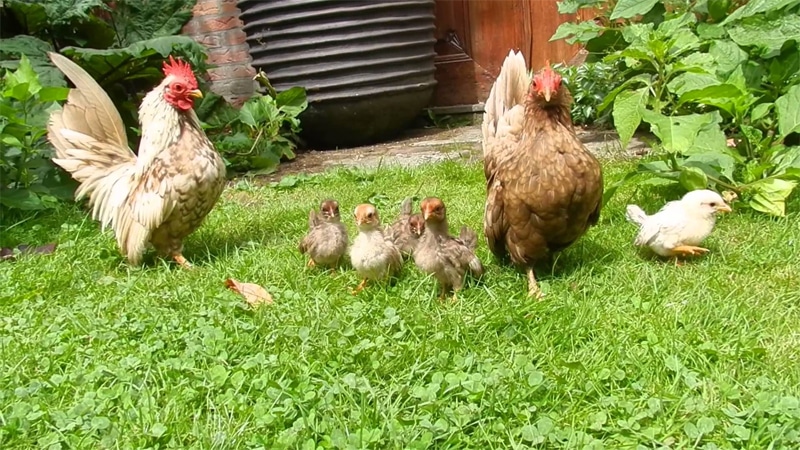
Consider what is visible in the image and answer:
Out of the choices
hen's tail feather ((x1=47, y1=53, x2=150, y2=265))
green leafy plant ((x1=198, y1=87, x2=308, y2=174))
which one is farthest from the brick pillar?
hen's tail feather ((x1=47, y1=53, x2=150, y2=265))

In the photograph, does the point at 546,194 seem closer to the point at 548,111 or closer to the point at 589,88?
the point at 548,111

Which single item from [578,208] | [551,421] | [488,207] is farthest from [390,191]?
[551,421]

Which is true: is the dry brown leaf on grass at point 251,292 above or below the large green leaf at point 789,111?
below

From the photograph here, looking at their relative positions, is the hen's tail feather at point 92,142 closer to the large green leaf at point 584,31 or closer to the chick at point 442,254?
the chick at point 442,254

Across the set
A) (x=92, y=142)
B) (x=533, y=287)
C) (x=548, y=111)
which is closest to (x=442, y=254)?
(x=533, y=287)

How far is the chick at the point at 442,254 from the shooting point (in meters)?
2.69

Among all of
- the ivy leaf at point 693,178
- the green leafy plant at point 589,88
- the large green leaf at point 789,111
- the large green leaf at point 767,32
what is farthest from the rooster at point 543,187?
the green leafy plant at point 589,88

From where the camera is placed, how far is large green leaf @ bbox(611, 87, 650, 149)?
330 centimetres

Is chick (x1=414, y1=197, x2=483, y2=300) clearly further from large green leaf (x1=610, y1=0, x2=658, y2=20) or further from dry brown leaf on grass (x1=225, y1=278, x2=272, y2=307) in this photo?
large green leaf (x1=610, y1=0, x2=658, y2=20)

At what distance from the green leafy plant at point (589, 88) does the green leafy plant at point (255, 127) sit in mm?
2367

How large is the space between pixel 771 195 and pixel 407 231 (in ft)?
5.64

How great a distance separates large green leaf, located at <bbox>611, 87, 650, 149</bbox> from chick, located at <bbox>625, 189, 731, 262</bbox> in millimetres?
459

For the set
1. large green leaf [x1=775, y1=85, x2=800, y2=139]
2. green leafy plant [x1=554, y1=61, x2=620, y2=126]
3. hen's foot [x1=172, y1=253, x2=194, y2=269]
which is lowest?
green leafy plant [x1=554, y1=61, x2=620, y2=126]

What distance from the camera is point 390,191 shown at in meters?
4.64
